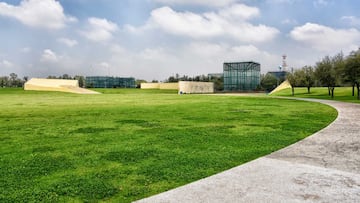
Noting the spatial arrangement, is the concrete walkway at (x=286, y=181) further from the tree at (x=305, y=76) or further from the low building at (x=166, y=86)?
the low building at (x=166, y=86)

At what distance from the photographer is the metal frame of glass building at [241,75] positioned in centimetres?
7912

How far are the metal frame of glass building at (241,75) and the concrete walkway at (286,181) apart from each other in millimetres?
73908

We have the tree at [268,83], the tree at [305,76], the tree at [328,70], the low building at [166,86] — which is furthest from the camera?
the low building at [166,86]

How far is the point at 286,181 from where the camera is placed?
15.9 ft

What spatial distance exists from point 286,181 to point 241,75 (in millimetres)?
76842

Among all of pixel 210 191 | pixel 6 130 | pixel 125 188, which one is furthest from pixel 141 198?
pixel 6 130

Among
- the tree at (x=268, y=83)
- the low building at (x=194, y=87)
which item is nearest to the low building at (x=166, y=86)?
the low building at (x=194, y=87)

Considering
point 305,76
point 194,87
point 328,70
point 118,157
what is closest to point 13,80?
point 194,87

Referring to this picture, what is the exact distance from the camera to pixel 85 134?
32.6 ft

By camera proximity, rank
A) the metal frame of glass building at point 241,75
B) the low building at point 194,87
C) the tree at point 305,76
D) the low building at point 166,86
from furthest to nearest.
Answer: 1. the low building at point 166,86
2. the metal frame of glass building at point 241,75
3. the low building at point 194,87
4. the tree at point 305,76

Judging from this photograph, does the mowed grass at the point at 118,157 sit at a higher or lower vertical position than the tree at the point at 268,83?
lower

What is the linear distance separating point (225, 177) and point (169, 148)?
2674 mm

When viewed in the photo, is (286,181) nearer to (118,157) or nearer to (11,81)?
(118,157)

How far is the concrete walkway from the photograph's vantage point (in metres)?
4.18
